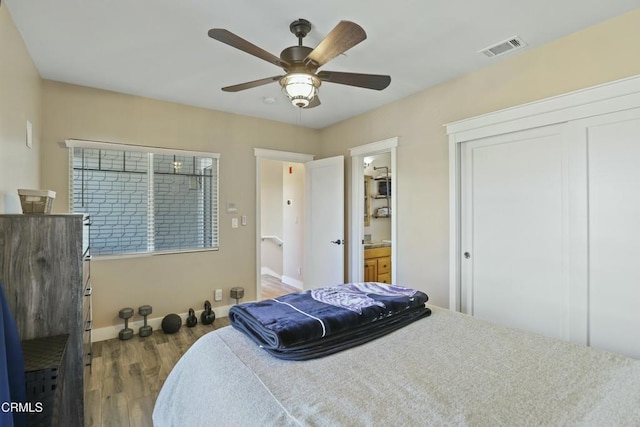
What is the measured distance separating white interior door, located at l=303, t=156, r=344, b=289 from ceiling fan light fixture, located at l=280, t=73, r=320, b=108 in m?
2.08

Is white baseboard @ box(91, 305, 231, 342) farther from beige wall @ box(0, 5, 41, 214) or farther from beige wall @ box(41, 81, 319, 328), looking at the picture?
beige wall @ box(0, 5, 41, 214)

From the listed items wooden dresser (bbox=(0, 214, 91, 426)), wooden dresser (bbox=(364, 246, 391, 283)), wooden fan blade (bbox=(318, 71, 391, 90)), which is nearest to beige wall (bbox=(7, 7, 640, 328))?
wooden dresser (bbox=(0, 214, 91, 426))

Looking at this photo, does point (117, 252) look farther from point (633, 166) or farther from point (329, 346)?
point (633, 166)

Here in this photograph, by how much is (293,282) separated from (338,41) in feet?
14.9

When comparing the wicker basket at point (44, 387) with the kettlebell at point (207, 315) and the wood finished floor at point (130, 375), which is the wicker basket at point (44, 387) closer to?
the wood finished floor at point (130, 375)

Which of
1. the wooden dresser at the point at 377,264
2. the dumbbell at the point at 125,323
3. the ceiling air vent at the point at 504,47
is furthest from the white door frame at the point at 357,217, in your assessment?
the dumbbell at the point at 125,323

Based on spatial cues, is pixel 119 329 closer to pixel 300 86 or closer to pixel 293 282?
pixel 293 282

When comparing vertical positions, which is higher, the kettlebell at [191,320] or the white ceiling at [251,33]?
the white ceiling at [251,33]

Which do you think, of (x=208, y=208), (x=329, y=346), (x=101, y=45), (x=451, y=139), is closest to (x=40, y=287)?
(x=329, y=346)

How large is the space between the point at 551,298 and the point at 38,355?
3163 mm

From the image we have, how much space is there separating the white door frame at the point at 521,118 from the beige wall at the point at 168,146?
2329 millimetres

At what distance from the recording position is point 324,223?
437 centimetres

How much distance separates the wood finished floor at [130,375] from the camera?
2.06 m

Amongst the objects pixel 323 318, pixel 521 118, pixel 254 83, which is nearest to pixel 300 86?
pixel 254 83
